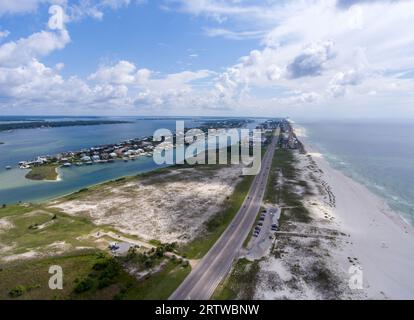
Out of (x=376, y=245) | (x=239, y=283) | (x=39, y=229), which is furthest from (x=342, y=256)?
(x=39, y=229)

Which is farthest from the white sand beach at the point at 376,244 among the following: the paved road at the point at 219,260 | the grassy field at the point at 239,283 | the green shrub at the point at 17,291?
the green shrub at the point at 17,291

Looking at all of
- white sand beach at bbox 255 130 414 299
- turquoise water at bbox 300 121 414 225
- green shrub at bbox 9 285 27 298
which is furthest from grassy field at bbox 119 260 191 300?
turquoise water at bbox 300 121 414 225

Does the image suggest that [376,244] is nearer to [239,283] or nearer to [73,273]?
[239,283]

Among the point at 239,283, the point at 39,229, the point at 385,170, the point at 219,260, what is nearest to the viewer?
the point at 239,283

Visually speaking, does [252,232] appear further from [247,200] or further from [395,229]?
[395,229]

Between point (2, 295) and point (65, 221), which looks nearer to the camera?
point (2, 295)

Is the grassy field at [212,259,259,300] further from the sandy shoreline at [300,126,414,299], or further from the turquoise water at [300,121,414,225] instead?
the turquoise water at [300,121,414,225]
